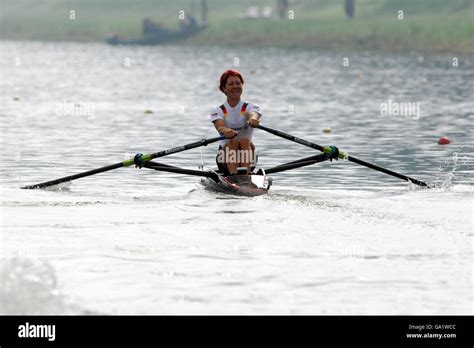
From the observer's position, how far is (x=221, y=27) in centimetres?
13062

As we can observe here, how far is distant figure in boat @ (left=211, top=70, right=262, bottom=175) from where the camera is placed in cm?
2288

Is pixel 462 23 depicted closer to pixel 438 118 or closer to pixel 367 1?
pixel 367 1

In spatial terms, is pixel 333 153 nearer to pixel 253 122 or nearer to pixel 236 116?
pixel 253 122

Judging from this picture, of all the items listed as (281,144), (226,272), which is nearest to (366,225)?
(226,272)

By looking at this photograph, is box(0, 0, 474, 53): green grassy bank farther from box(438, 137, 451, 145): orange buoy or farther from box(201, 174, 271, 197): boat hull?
box(201, 174, 271, 197): boat hull

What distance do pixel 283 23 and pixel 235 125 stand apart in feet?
332

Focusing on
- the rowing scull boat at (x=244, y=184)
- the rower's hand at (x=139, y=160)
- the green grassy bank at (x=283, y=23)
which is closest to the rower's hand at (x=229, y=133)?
the rowing scull boat at (x=244, y=184)

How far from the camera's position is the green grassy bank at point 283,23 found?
342ft

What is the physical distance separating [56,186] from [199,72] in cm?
5613

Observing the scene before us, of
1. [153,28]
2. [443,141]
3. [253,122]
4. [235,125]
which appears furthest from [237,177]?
[153,28]

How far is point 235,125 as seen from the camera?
23.2m

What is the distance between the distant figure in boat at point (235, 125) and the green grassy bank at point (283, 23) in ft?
236

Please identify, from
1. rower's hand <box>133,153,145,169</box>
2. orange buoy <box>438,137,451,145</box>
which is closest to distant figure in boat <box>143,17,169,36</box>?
orange buoy <box>438,137,451,145</box>

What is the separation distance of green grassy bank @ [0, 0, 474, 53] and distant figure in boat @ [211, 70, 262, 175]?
72.1 meters
